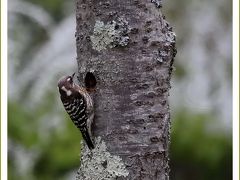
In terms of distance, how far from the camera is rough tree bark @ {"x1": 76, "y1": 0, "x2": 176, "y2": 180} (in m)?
3.04

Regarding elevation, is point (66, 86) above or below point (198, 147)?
above

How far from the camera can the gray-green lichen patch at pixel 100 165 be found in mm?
3053

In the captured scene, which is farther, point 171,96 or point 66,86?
point 171,96

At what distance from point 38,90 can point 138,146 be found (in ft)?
9.60

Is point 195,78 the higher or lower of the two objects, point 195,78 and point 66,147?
the higher

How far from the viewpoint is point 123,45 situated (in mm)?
3057

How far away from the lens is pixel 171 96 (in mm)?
6156

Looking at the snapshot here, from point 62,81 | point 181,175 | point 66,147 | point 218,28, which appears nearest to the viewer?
point 62,81

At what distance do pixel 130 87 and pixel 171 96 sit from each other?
314 centimetres

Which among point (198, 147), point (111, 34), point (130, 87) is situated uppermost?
point (111, 34)

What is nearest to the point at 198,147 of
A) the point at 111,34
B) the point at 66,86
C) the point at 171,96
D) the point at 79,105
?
the point at 171,96

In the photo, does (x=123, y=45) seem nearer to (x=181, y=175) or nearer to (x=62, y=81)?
(x=62, y=81)

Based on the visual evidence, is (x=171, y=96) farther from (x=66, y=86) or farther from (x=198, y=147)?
(x=66, y=86)
